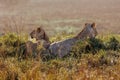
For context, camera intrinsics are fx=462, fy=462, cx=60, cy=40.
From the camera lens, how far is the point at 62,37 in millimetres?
9203

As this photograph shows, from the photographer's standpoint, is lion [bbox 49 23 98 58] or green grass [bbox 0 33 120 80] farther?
lion [bbox 49 23 98 58]

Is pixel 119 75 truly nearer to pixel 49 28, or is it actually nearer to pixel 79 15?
pixel 49 28

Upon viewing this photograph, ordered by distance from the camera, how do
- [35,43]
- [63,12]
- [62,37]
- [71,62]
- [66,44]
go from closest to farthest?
[71,62], [35,43], [66,44], [62,37], [63,12]

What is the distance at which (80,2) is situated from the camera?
16.7 meters

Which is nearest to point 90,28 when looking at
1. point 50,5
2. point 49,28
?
point 49,28

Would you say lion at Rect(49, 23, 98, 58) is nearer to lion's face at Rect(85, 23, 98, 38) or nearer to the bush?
lion's face at Rect(85, 23, 98, 38)

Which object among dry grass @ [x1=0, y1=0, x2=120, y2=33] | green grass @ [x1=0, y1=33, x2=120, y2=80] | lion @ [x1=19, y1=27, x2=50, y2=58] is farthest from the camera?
dry grass @ [x1=0, y1=0, x2=120, y2=33]

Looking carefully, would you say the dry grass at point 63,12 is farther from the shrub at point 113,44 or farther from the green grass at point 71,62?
the green grass at point 71,62

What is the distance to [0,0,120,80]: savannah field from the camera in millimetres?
5820

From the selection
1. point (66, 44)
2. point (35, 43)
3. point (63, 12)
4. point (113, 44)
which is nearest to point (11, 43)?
point (35, 43)

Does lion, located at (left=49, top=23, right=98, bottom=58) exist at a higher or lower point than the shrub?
higher

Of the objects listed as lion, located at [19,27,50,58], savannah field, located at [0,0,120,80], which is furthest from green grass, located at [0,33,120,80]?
lion, located at [19,27,50,58]

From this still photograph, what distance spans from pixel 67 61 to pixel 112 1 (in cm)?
932

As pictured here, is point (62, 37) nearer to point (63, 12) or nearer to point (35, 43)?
point (35, 43)
